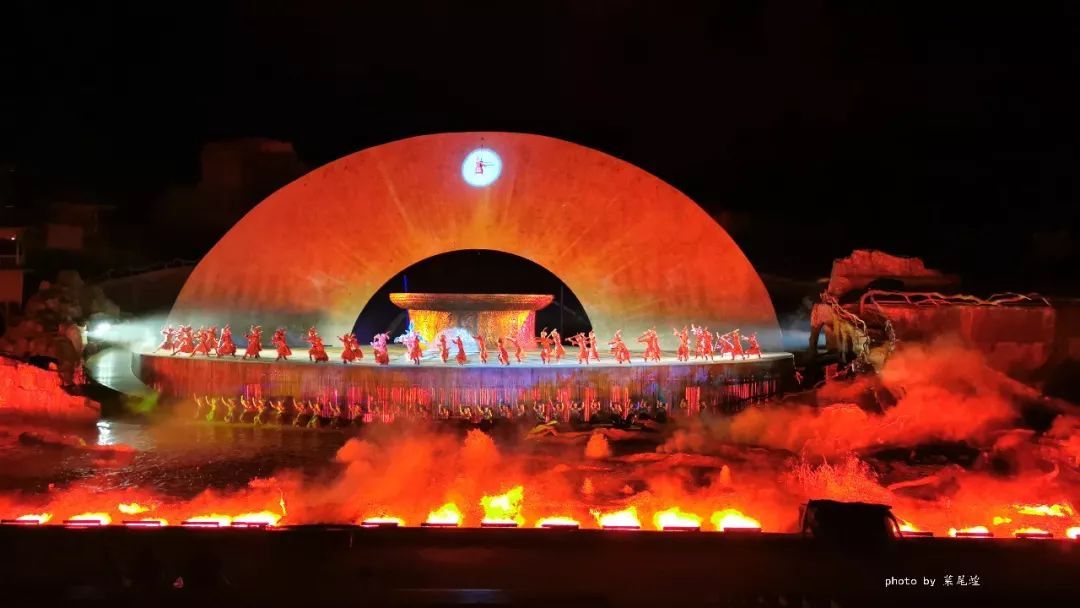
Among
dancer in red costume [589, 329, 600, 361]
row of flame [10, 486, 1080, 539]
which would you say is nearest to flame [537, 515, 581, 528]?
row of flame [10, 486, 1080, 539]

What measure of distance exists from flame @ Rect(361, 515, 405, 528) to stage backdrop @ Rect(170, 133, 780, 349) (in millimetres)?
9181

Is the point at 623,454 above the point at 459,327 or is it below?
below

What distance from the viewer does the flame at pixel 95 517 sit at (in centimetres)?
558

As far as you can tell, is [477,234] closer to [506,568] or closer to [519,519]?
[519,519]

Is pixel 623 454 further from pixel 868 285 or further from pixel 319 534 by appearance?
pixel 868 285

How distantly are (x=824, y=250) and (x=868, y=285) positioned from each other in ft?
23.3

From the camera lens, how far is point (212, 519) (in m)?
5.80

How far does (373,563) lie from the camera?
4684 mm

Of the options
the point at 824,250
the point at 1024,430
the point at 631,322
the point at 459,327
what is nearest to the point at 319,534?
the point at 1024,430

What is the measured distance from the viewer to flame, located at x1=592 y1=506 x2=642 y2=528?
6.01 metres

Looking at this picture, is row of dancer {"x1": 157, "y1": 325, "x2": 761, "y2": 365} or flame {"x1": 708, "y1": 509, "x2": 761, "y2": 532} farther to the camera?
row of dancer {"x1": 157, "y1": 325, "x2": 761, "y2": 365}

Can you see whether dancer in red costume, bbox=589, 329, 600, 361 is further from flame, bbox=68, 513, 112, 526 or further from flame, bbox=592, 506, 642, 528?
flame, bbox=68, 513, 112, 526

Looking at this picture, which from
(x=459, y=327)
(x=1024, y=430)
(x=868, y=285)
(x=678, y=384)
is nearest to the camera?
(x=1024, y=430)

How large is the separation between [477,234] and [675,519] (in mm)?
9885
